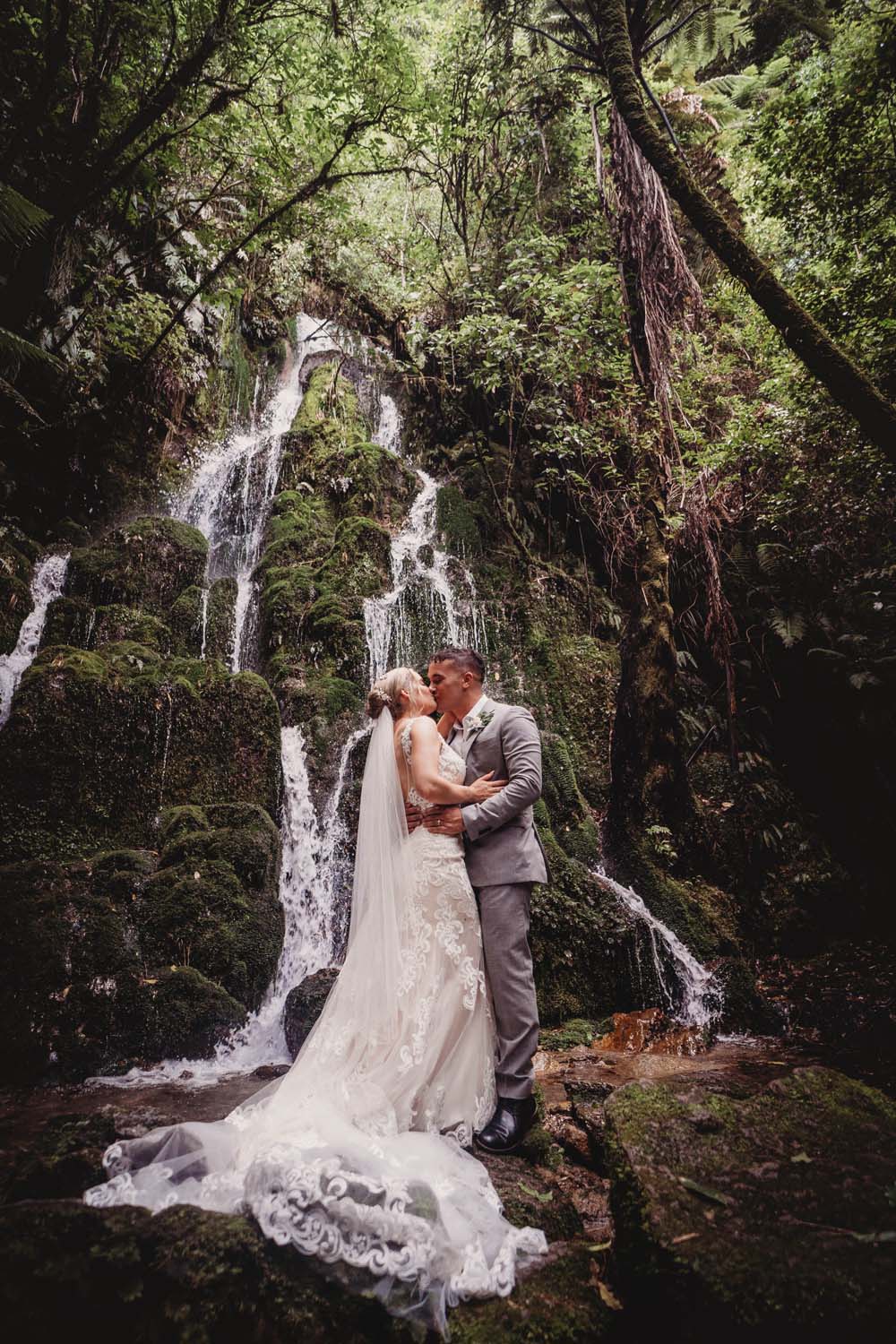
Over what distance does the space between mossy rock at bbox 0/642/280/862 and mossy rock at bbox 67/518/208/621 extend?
207cm

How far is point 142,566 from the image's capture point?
31.2 ft

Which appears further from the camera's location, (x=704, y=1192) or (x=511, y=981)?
(x=511, y=981)

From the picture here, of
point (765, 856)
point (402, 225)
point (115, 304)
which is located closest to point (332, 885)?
point (765, 856)

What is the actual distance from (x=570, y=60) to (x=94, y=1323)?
13.4 meters

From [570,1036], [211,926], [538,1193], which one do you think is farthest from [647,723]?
[538,1193]

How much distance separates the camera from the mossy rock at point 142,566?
9133mm

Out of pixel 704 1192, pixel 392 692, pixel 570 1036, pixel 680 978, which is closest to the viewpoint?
pixel 704 1192

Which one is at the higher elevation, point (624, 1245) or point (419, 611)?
point (419, 611)

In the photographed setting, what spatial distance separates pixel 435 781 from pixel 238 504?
10.5 m

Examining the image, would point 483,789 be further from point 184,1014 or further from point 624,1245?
point 184,1014

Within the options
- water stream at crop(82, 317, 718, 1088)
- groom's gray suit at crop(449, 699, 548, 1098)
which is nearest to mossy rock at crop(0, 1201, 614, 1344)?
groom's gray suit at crop(449, 699, 548, 1098)

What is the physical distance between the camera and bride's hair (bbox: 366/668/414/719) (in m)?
3.72

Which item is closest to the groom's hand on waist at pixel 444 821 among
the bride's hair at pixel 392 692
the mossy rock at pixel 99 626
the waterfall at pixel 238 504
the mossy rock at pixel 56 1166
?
the bride's hair at pixel 392 692

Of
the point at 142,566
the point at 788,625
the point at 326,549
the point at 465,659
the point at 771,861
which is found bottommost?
the point at 771,861
